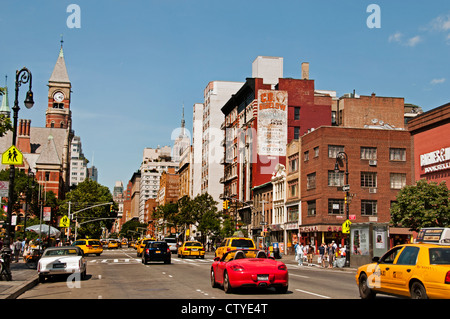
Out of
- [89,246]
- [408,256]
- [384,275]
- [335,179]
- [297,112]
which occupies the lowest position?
[89,246]

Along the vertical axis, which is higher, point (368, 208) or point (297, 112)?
point (297, 112)

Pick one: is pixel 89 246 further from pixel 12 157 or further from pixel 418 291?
pixel 418 291

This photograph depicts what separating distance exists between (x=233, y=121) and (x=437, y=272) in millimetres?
91275

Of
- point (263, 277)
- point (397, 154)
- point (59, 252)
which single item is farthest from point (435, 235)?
point (397, 154)

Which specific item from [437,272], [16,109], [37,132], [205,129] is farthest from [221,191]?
[437,272]

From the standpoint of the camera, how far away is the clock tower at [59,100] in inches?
6590

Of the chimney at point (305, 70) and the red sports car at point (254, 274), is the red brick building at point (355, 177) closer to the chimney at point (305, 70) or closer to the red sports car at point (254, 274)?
the chimney at point (305, 70)

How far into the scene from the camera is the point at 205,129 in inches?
5098

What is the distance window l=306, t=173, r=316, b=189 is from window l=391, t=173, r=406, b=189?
9.41 metres

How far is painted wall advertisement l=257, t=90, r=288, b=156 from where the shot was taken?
82812 mm

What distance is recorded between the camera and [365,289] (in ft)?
51.0

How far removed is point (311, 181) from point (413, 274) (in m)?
54.6

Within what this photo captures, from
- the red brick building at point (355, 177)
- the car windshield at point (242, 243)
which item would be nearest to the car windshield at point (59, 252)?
the car windshield at point (242, 243)

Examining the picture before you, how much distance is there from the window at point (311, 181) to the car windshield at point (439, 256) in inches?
2104
